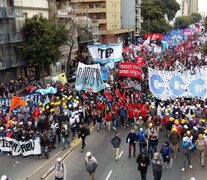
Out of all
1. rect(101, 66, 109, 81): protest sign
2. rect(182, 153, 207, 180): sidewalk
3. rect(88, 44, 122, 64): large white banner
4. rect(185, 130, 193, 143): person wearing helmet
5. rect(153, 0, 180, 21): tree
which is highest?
rect(153, 0, 180, 21): tree

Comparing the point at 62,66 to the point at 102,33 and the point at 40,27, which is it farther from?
the point at 102,33

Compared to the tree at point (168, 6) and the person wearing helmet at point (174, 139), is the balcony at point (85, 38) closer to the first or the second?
the person wearing helmet at point (174, 139)

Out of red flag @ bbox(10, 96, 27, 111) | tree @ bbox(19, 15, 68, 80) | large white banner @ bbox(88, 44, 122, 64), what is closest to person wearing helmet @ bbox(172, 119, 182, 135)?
red flag @ bbox(10, 96, 27, 111)

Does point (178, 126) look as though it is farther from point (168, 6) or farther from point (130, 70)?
point (168, 6)

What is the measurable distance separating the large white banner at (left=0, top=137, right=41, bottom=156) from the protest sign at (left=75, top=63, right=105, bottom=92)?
7754mm

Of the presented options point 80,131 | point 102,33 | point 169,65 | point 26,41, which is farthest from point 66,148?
point 102,33

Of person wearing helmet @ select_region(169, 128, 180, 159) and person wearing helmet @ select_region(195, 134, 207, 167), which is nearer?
person wearing helmet @ select_region(195, 134, 207, 167)

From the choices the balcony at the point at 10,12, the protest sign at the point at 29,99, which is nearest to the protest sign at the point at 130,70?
the protest sign at the point at 29,99

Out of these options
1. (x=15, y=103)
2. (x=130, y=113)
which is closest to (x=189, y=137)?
(x=130, y=113)

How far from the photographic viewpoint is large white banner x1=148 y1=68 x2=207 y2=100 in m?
20.0

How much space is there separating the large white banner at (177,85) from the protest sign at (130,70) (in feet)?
12.1

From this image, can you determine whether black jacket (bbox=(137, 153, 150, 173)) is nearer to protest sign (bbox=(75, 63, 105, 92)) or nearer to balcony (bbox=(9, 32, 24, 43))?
protest sign (bbox=(75, 63, 105, 92))

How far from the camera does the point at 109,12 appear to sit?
234ft

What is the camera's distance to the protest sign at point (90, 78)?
74.4 ft
